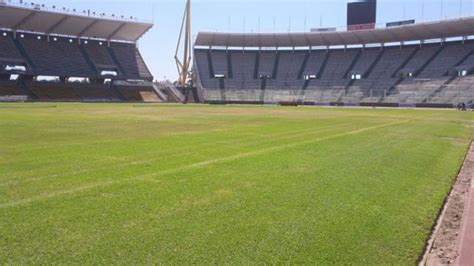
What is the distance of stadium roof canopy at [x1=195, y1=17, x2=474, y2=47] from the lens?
71.8 meters

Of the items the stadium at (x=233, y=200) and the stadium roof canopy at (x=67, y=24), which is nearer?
the stadium at (x=233, y=200)

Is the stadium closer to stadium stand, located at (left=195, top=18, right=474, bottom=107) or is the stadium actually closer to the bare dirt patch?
the bare dirt patch

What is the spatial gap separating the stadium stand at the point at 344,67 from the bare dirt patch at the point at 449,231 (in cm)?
6370

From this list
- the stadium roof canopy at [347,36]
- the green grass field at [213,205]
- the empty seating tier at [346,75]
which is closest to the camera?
the green grass field at [213,205]

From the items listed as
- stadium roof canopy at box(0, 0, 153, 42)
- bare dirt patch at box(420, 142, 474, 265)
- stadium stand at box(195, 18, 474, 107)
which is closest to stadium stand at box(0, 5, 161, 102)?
stadium roof canopy at box(0, 0, 153, 42)

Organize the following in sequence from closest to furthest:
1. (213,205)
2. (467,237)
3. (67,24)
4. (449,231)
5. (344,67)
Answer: (467,237) < (449,231) < (213,205) < (67,24) < (344,67)

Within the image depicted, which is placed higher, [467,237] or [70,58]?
[70,58]

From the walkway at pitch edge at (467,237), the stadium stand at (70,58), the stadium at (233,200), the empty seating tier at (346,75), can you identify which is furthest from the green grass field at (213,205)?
the empty seating tier at (346,75)

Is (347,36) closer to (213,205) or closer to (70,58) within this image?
(70,58)

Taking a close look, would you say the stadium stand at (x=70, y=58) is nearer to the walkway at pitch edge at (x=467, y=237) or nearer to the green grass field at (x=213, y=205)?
the green grass field at (x=213, y=205)

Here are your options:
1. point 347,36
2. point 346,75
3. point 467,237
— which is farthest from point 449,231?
point 347,36

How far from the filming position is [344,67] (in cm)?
8512

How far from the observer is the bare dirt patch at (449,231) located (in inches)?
193

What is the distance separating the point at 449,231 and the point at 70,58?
278 feet
